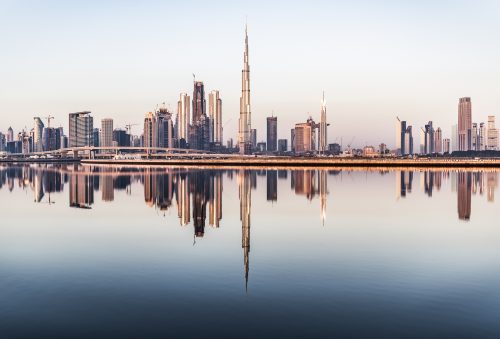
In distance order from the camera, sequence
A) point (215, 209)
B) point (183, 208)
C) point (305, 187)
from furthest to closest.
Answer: point (305, 187) → point (183, 208) → point (215, 209)

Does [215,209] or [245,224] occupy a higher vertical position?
[215,209]

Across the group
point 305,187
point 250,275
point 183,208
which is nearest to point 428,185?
point 305,187

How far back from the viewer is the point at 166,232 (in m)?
37.3

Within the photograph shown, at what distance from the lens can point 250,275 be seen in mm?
23172

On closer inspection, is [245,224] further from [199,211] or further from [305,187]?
[305,187]

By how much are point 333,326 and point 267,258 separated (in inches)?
444

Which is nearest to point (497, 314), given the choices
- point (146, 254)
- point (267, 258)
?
point (267, 258)

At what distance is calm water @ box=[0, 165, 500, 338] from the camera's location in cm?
1641

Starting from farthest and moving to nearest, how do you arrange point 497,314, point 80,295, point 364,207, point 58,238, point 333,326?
point 364,207
point 58,238
point 80,295
point 497,314
point 333,326

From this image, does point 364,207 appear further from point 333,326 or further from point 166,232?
point 333,326

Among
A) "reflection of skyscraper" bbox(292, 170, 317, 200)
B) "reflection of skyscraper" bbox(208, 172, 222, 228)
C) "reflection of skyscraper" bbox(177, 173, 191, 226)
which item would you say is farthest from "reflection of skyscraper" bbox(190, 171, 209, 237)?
"reflection of skyscraper" bbox(292, 170, 317, 200)

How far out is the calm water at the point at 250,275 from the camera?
53.8 feet

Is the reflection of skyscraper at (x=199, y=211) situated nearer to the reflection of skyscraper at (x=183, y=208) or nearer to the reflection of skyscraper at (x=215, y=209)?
the reflection of skyscraper at (x=215, y=209)

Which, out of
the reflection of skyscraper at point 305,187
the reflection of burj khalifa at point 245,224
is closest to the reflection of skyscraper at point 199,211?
the reflection of burj khalifa at point 245,224
